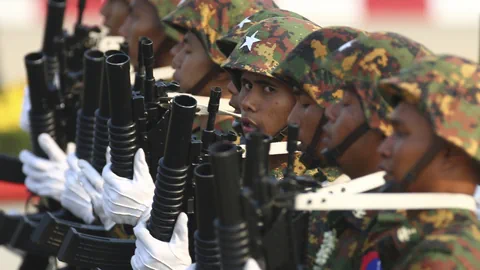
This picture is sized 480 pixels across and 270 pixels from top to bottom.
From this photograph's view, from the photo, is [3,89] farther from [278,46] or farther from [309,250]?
[309,250]

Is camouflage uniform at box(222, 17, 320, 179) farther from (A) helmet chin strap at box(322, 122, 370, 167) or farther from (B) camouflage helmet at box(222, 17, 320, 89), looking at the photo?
(A) helmet chin strap at box(322, 122, 370, 167)

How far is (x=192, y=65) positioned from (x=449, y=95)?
326 cm

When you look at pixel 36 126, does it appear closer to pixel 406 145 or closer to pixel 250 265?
pixel 250 265

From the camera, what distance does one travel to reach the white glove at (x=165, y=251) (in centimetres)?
608

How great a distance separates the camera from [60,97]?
927cm

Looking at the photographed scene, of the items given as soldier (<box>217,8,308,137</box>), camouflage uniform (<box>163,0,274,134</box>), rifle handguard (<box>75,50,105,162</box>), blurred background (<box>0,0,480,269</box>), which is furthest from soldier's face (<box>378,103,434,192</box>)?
blurred background (<box>0,0,480,269</box>)

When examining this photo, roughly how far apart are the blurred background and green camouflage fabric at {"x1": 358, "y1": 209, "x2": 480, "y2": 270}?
10077 mm

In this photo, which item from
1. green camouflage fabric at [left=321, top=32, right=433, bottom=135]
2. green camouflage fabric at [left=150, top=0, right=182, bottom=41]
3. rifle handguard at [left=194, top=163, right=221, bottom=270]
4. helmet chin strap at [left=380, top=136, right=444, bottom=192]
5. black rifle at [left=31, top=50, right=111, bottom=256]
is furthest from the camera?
green camouflage fabric at [left=150, top=0, right=182, bottom=41]

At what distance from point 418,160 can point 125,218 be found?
2.38 m

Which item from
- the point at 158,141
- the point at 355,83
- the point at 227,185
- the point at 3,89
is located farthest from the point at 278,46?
the point at 3,89

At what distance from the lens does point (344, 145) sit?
17.5ft

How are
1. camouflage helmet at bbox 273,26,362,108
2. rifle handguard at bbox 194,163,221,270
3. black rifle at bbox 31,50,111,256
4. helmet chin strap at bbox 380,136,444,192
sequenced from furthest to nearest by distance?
1. black rifle at bbox 31,50,111,256
2. camouflage helmet at bbox 273,26,362,108
3. rifle handguard at bbox 194,163,221,270
4. helmet chin strap at bbox 380,136,444,192

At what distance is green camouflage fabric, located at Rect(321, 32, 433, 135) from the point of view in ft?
17.2

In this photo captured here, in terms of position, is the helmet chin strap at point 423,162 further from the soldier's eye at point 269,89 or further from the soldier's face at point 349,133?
the soldier's eye at point 269,89
